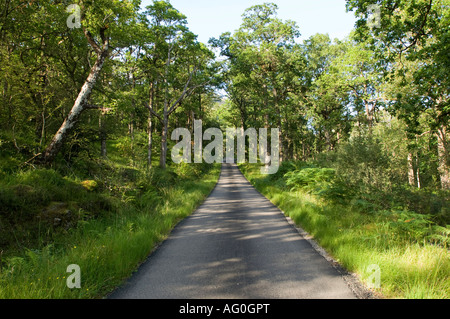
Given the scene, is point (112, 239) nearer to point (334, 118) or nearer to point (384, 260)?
point (384, 260)

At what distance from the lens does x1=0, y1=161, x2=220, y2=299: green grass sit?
3447 mm

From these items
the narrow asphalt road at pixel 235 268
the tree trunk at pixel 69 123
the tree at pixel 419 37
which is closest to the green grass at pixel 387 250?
the narrow asphalt road at pixel 235 268

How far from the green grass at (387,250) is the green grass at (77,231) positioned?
170 inches

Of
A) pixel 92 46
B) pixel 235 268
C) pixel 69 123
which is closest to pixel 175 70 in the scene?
pixel 92 46

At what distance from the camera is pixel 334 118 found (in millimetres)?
24078

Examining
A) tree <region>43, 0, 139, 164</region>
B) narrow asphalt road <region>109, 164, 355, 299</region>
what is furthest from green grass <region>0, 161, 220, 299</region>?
tree <region>43, 0, 139, 164</region>

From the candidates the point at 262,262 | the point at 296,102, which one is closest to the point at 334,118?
the point at 296,102

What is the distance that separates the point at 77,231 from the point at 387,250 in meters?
7.10

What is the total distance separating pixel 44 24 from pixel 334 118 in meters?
24.5

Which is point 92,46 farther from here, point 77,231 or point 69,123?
point 77,231

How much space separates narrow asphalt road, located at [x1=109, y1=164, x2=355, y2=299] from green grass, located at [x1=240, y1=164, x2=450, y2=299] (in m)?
0.49

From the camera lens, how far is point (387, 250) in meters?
4.46

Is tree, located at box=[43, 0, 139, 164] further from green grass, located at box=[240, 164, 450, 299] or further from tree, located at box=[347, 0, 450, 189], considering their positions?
tree, located at box=[347, 0, 450, 189]

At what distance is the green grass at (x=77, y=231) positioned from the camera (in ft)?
11.3
